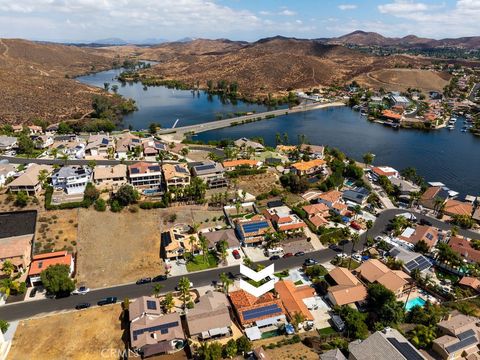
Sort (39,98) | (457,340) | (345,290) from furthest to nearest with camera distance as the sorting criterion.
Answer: (39,98)
(345,290)
(457,340)

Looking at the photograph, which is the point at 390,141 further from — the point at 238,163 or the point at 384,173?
the point at 238,163

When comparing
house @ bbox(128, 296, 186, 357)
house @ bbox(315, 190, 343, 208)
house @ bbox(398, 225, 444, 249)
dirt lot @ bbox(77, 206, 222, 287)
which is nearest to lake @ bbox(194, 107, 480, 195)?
house @ bbox(398, 225, 444, 249)

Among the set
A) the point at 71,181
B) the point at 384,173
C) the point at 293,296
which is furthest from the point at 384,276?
the point at 71,181

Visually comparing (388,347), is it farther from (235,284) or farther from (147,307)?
(147,307)

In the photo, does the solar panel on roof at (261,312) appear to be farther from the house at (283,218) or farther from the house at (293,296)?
the house at (283,218)

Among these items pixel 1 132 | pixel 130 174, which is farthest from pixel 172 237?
pixel 1 132

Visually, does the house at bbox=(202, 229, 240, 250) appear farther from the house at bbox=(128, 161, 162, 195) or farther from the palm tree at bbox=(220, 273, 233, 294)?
the house at bbox=(128, 161, 162, 195)
